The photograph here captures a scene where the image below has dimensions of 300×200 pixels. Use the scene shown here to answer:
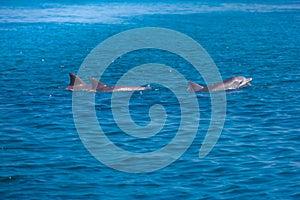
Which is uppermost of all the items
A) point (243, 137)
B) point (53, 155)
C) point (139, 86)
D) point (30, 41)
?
point (30, 41)

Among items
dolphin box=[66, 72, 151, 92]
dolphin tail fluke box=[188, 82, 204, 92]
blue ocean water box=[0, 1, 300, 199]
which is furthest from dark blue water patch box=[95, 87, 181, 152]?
dolphin tail fluke box=[188, 82, 204, 92]

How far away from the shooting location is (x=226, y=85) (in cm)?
3438

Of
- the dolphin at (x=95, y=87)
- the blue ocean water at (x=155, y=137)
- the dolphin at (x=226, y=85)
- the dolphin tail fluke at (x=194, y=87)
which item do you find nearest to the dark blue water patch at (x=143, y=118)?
the blue ocean water at (x=155, y=137)

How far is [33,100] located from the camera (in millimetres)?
31781

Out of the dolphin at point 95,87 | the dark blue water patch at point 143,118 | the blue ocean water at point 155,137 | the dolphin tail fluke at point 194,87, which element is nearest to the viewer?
the blue ocean water at point 155,137

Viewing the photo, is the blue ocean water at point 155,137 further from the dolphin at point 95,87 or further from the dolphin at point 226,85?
the dolphin at point 95,87

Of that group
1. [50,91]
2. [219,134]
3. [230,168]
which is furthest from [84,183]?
[50,91]

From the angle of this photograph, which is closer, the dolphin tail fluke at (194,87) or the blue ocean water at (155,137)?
the blue ocean water at (155,137)

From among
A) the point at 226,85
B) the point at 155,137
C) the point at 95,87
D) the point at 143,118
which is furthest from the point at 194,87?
the point at 155,137

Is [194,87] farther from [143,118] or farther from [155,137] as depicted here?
[155,137]

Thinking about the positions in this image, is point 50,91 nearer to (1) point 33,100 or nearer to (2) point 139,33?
(1) point 33,100

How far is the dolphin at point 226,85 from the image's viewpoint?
33625 mm

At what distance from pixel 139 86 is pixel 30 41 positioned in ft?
106

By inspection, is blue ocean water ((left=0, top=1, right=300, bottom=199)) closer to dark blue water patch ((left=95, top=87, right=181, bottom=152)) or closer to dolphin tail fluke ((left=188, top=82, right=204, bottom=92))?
dark blue water patch ((left=95, top=87, right=181, bottom=152))
